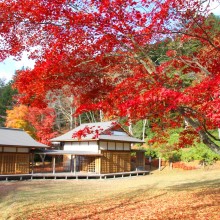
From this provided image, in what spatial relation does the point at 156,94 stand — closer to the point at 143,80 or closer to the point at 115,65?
the point at 143,80

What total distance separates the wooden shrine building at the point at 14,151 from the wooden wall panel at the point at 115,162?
20.6 ft

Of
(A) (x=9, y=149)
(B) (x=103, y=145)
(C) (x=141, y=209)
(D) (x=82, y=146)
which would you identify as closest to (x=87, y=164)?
(D) (x=82, y=146)

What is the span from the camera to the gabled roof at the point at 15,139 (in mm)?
21731

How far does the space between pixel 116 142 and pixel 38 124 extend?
11639 mm

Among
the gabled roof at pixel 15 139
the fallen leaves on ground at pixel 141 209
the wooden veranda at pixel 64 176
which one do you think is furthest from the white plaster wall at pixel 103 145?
the fallen leaves on ground at pixel 141 209

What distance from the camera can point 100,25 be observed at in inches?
263

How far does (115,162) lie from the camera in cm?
2719

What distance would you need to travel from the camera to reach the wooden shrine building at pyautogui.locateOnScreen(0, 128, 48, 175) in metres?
21.4

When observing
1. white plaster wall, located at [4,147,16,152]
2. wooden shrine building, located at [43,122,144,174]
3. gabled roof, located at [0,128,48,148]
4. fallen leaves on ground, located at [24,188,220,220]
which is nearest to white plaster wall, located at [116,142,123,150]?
wooden shrine building, located at [43,122,144,174]

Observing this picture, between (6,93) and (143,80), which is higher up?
(6,93)

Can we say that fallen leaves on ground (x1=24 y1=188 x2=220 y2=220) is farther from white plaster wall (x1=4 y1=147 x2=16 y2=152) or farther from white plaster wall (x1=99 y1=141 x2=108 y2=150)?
white plaster wall (x1=99 y1=141 x2=108 y2=150)

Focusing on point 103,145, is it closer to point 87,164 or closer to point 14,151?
point 87,164

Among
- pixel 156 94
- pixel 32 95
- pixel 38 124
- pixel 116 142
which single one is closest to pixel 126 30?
pixel 156 94

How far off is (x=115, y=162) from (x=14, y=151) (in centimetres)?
975
